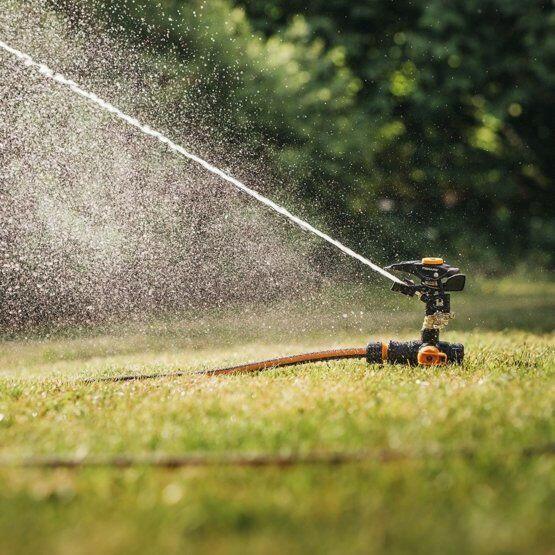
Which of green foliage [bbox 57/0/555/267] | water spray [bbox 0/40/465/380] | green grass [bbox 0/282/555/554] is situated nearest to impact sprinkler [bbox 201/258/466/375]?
water spray [bbox 0/40/465/380]

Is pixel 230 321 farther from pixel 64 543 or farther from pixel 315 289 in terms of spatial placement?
pixel 64 543

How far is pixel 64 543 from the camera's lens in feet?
6.14

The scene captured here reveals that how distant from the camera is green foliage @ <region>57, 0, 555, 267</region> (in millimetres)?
11383

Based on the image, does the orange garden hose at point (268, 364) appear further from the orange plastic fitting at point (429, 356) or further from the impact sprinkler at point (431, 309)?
the orange plastic fitting at point (429, 356)

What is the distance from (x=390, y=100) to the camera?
45.0 feet

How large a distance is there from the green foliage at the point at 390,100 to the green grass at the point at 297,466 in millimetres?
7692

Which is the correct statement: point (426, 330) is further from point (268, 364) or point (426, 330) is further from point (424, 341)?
point (268, 364)

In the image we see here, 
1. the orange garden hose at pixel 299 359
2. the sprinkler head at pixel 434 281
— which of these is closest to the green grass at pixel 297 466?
the orange garden hose at pixel 299 359

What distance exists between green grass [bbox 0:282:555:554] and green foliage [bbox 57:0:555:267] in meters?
7.69

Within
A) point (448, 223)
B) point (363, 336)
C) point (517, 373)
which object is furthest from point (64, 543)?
point (448, 223)

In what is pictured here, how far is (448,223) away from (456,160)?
4.67ft

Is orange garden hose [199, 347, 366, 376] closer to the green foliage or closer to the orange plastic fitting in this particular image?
the orange plastic fitting

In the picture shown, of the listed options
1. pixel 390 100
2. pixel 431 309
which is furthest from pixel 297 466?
pixel 390 100

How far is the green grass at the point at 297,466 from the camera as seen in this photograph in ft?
6.24
